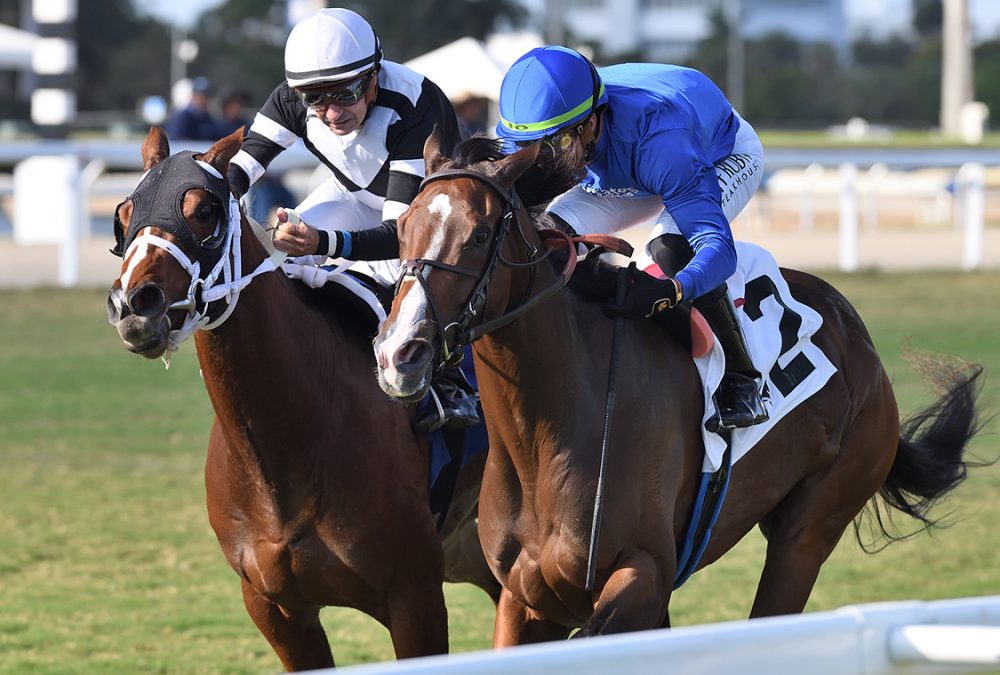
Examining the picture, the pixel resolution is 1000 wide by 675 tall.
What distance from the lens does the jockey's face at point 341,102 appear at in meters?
4.39

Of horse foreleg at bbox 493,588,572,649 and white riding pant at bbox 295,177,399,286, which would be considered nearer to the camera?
horse foreleg at bbox 493,588,572,649

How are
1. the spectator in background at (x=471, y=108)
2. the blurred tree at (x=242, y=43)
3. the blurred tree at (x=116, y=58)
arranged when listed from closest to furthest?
1. the spectator in background at (x=471, y=108)
2. the blurred tree at (x=116, y=58)
3. the blurred tree at (x=242, y=43)

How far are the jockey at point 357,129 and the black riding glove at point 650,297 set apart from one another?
24.7 inches

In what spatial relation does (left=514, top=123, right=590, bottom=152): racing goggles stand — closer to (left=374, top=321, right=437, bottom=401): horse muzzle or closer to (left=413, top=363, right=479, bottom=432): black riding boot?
(left=374, top=321, right=437, bottom=401): horse muzzle

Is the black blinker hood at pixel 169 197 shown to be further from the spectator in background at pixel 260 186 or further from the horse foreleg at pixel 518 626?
the spectator in background at pixel 260 186

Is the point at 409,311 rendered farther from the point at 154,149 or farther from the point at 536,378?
the point at 154,149

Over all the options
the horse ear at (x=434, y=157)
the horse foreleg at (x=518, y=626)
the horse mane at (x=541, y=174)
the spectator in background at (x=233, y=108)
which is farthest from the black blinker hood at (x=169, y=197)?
the spectator in background at (x=233, y=108)

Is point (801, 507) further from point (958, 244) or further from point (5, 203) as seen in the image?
point (5, 203)

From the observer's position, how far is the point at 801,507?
4.62 metres

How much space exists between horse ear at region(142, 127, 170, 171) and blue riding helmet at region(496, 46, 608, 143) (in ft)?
3.29

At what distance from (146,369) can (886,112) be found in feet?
189

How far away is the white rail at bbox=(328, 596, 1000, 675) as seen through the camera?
→ 2.30 metres

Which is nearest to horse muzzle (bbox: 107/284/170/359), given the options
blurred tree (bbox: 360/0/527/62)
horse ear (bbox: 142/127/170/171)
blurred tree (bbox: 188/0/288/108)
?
horse ear (bbox: 142/127/170/171)

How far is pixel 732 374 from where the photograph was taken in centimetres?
430
